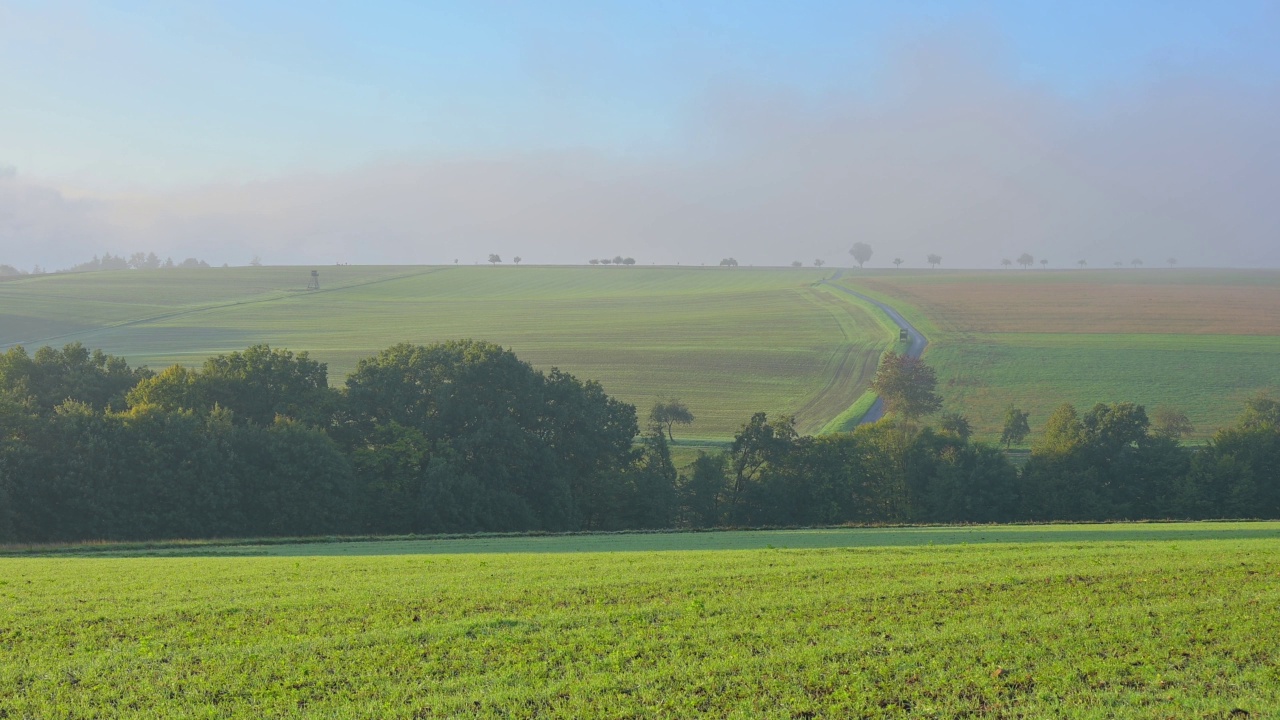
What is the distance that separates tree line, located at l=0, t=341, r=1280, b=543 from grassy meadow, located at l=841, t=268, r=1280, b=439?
1965 centimetres

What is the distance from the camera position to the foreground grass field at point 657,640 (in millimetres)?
10750

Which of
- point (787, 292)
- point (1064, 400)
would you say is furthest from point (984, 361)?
point (787, 292)

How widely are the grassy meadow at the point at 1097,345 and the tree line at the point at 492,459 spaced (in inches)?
774

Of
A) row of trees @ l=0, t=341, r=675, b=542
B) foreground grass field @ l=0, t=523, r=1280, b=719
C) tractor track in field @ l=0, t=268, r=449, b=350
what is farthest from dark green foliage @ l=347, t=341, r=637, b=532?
tractor track in field @ l=0, t=268, r=449, b=350

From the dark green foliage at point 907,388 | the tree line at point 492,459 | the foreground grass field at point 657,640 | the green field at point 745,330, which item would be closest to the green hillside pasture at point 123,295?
the green field at point 745,330

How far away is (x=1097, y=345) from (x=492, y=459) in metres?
82.9

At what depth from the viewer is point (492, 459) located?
52312mm

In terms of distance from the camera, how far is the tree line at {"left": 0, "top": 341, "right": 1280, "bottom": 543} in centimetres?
4350

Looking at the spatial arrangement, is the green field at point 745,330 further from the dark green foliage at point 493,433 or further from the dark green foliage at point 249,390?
the dark green foliage at point 249,390

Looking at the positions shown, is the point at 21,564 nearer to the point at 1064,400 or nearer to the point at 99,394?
the point at 99,394

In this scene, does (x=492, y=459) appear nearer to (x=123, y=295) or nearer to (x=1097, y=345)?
(x=1097, y=345)

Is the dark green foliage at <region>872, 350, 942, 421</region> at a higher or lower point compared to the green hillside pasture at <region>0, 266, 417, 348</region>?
lower

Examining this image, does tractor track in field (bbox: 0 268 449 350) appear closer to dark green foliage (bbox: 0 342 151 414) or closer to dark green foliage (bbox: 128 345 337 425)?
dark green foliage (bbox: 0 342 151 414)

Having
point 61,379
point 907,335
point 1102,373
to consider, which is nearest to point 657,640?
point 61,379
